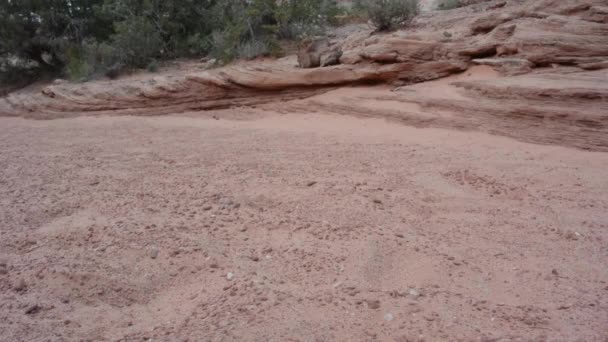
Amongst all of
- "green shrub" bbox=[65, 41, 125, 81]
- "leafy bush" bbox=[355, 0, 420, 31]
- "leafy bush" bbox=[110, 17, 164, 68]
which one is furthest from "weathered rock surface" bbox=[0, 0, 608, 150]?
"leafy bush" bbox=[110, 17, 164, 68]

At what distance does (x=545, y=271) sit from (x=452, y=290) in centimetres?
50

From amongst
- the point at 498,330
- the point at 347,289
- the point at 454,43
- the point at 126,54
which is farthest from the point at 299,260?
the point at 126,54

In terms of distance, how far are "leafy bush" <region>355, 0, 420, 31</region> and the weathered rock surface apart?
206 mm

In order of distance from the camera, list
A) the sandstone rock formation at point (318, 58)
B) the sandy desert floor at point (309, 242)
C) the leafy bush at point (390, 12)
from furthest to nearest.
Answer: the leafy bush at point (390, 12) → the sandstone rock formation at point (318, 58) → the sandy desert floor at point (309, 242)

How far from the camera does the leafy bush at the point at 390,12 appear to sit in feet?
23.1

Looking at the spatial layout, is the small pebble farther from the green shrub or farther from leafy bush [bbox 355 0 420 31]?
the green shrub

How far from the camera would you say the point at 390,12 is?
7.06 m

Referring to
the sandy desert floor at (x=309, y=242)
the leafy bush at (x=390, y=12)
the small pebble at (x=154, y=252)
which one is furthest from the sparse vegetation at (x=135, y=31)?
the small pebble at (x=154, y=252)

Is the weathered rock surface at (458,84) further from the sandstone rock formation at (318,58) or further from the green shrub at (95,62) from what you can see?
the green shrub at (95,62)

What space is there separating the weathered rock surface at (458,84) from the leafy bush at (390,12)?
21 centimetres

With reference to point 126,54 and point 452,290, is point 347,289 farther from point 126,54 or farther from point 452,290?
point 126,54

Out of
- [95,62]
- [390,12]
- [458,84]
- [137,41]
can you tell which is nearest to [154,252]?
→ [458,84]

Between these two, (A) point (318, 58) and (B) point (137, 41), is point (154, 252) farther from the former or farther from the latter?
(B) point (137, 41)

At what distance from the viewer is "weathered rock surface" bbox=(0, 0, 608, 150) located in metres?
4.37
